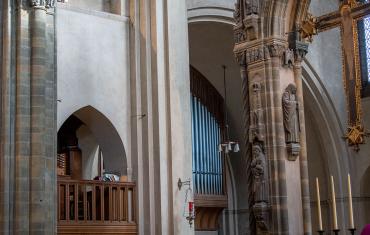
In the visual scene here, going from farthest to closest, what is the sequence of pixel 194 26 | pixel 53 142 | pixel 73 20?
pixel 194 26
pixel 73 20
pixel 53 142

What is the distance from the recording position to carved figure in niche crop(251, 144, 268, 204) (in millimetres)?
14383

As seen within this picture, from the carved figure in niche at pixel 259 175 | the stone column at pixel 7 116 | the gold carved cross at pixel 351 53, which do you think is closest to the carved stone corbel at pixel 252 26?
the gold carved cross at pixel 351 53

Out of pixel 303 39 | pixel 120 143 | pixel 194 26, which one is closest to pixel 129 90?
pixel 120 143

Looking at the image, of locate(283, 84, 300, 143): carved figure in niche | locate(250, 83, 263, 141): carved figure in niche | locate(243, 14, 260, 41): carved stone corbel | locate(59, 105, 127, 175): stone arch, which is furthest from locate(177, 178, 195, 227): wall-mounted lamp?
locate(243, 14, 260, 41): carved stone corbel

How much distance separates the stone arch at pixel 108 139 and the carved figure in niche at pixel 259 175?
3.16 m

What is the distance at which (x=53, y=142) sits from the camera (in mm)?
13562

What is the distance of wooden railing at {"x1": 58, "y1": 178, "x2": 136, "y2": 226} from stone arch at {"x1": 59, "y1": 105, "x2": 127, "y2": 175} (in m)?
0.59

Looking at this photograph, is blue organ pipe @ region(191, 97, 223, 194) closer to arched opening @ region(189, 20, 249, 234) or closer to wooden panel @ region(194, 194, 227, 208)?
wooden panel @ region(194, 194, 227, 208)

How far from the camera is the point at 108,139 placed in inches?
650

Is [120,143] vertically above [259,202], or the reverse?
[120,143]

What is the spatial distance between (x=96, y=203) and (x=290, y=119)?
14.6 ft

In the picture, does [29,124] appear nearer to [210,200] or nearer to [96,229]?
[96,229]

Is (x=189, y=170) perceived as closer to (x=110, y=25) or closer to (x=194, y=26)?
(x=110, y=25)

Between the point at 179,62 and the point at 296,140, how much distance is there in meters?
3.50
